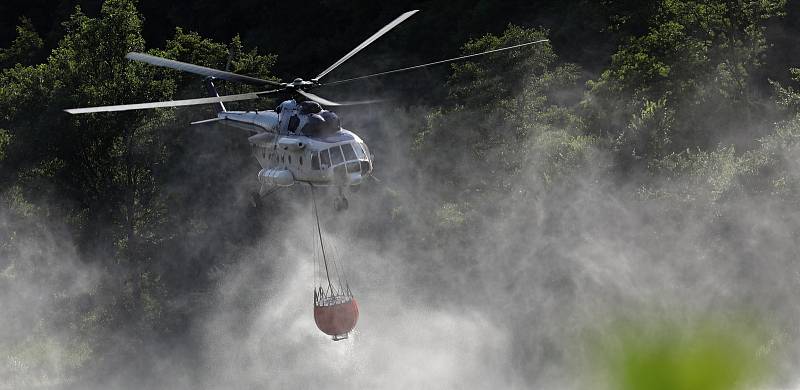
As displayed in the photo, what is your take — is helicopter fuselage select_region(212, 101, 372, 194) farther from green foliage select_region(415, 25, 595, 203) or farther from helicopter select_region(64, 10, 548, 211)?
green foliage select_region(415, 25, 595, 203)

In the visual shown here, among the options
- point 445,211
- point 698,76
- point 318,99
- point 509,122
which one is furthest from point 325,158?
point 698,76

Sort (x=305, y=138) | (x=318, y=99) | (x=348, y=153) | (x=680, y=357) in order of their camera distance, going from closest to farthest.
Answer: (x=348, y=153) → (x=305, y=138) → (x=318, y=99) → (x=680, y=357)

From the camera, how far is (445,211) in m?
65.0

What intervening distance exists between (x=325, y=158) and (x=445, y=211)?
92.9 feet

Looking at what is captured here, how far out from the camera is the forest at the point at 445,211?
5459 cm

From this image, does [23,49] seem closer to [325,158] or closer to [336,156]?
[325,158]

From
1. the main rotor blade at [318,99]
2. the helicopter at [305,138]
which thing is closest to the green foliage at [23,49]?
the helicopter at [305,138]

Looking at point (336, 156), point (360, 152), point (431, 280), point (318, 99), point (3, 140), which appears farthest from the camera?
point (3, 140)

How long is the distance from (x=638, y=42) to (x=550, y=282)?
45.1ft

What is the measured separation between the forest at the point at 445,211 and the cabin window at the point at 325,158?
71.9ft

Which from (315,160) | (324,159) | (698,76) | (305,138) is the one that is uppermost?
(305,138)

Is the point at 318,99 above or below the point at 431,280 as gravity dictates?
above

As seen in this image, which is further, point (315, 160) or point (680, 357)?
point (680, 357)

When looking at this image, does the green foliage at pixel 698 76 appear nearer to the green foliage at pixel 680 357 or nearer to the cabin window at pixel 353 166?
the green foliage at pixel 680 357
